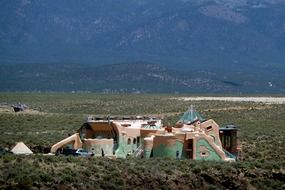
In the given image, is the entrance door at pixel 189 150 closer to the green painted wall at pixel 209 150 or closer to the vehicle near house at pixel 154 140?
the vehicle near house at pixel 154 140

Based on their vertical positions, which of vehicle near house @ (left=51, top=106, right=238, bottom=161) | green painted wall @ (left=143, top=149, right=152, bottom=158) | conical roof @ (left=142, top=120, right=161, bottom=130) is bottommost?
green painted wall @ (left=143, top=149, right=152, bottom=158)

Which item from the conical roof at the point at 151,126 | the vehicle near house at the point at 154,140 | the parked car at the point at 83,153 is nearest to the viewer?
the parked car at the point at 83,153

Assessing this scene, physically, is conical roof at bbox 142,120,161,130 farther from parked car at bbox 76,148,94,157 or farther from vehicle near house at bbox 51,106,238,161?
parked car at bbox 76,148,94,157

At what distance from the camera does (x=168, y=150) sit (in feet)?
148

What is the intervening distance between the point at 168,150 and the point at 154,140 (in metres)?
0.95

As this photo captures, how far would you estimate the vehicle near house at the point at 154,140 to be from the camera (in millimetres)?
45000

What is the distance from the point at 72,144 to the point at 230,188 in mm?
10118

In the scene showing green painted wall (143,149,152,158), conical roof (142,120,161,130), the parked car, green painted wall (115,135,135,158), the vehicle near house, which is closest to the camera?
the parked car

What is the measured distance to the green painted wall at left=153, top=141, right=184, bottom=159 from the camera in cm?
4503

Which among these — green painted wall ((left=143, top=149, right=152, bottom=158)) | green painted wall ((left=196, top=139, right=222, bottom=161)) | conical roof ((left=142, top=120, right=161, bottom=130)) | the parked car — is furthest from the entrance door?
the parked car

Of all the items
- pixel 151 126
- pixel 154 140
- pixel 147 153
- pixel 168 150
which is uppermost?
pixel 151 126

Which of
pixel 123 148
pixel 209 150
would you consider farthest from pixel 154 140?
pixel 209 150

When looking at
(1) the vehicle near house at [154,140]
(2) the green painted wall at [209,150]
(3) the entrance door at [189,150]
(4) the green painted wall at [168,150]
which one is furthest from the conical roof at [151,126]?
(2) the green painted wall at [209,150]

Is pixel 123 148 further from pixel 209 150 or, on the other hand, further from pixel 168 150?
pixel 209 150
